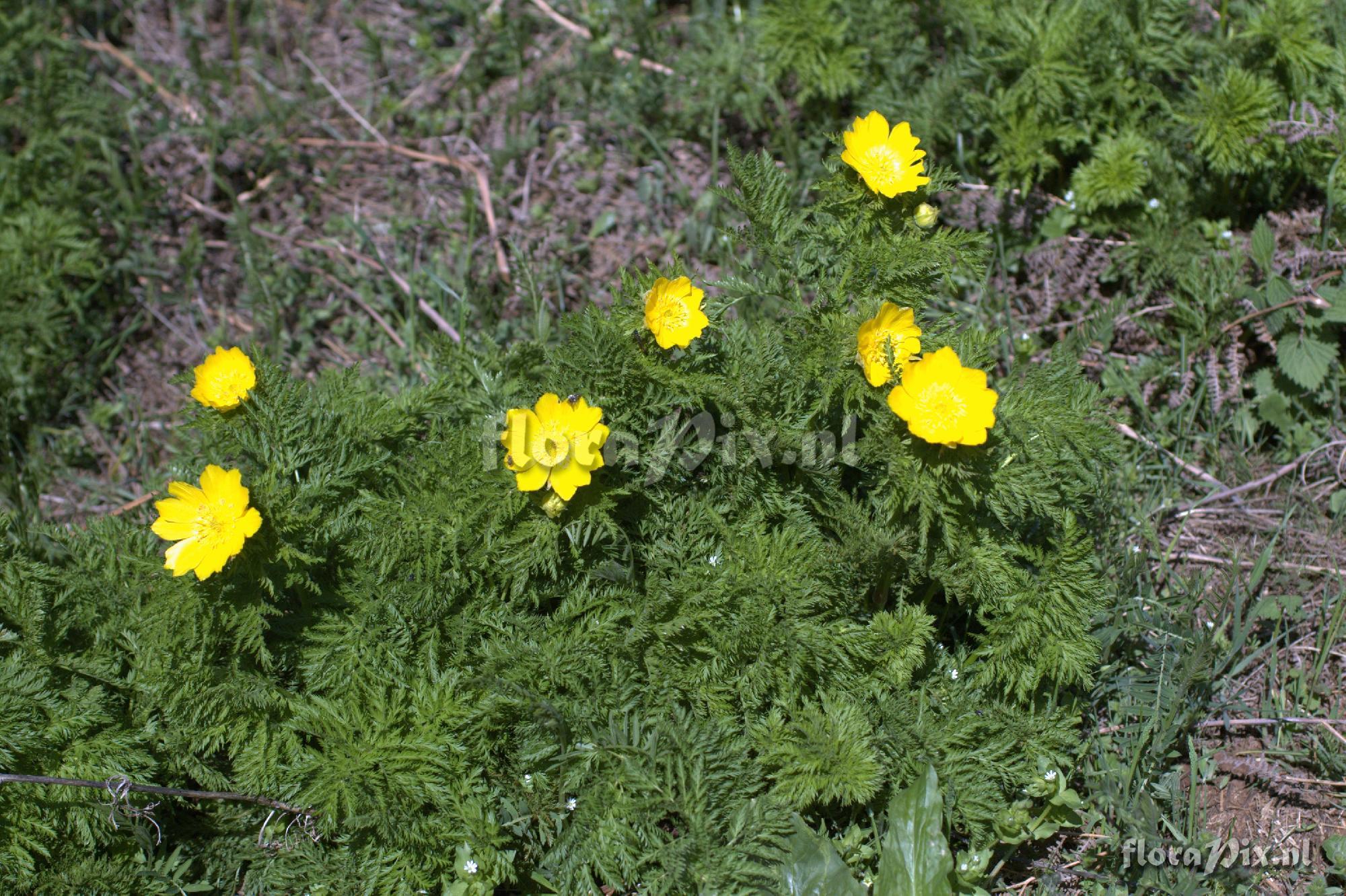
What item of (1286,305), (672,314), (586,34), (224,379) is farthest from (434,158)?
(1286,305)

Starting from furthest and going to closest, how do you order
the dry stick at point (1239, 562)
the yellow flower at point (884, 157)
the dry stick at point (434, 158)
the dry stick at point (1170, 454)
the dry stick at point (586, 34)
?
the dry stick at point (586, 34)
the dry stick at point (434, 158)
the dry stick at point (1170, 454)
the dry stick at point (1239, 562)
the yellow flower at point (884, 157)

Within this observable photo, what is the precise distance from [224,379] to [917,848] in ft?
6.14

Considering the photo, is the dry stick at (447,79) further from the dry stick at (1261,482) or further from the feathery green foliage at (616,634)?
the dry stick at (1261,482)

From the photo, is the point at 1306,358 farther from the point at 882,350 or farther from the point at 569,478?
the point at 569,478

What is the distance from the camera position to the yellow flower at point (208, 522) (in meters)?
2.15

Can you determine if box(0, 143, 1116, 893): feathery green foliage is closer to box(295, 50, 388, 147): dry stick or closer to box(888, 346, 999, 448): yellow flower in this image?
box(888, 346, 999, 448): yellow flower

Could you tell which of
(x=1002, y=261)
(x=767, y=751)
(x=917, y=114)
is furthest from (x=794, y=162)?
(x=767, y=751)

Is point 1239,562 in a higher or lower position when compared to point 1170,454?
lower

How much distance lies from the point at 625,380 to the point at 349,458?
2.35 ft

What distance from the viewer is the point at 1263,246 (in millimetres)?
3184

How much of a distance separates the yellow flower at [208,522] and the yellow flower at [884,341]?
4.32 feet

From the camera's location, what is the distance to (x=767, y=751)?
2.28 meters

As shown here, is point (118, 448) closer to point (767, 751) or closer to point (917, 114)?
point (767, 751)

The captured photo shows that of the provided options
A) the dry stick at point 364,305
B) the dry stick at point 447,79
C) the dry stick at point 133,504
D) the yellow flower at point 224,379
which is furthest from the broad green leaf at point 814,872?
the dry stick at point 447,79
